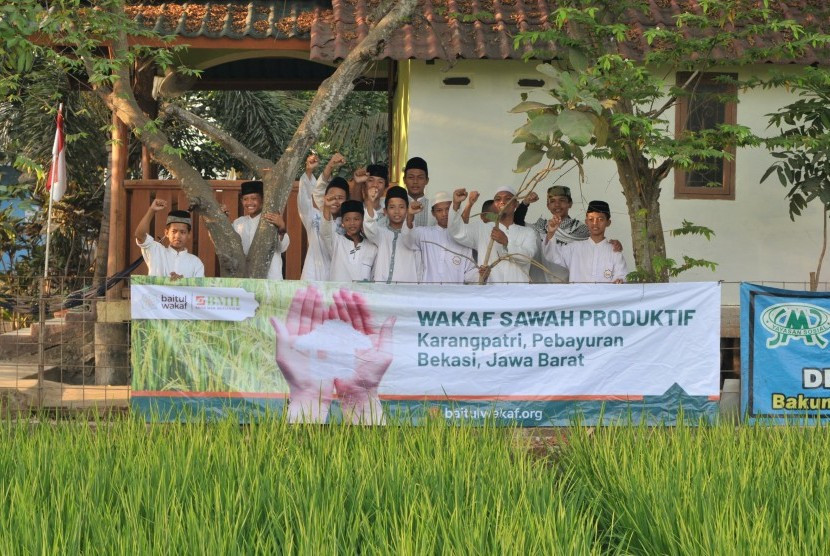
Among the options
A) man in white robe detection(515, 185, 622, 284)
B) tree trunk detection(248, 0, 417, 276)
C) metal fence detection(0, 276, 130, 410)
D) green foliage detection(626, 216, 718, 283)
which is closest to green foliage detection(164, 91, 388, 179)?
metal fence detection(0, 276, 130, 410)

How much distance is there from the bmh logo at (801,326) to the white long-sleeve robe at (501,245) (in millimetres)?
1943

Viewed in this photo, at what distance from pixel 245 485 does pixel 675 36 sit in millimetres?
5283

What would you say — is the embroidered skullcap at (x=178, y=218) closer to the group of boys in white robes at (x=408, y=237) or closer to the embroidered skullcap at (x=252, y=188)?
the group of boys in white robes at (x=408, y=237)

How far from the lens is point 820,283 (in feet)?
35.8

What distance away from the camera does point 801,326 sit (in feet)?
26.2

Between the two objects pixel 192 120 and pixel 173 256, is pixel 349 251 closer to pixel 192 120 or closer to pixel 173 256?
pixel 173 256

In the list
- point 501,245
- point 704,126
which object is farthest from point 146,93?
point 704,126

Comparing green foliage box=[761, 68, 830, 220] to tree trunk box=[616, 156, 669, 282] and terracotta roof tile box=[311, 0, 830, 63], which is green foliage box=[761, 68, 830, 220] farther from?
tree trunk box=[616, 156, 669, 282]

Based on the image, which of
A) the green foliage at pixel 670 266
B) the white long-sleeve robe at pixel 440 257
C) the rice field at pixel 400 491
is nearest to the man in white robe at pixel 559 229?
the green foliage at pixel 670 266

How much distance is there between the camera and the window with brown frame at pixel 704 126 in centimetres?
1133

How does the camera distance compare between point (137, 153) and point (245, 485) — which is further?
point (137, 153)

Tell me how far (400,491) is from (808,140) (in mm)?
5184

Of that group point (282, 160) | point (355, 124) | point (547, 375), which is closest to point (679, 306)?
point (547, 375)

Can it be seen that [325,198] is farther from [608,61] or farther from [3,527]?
[3,527]
